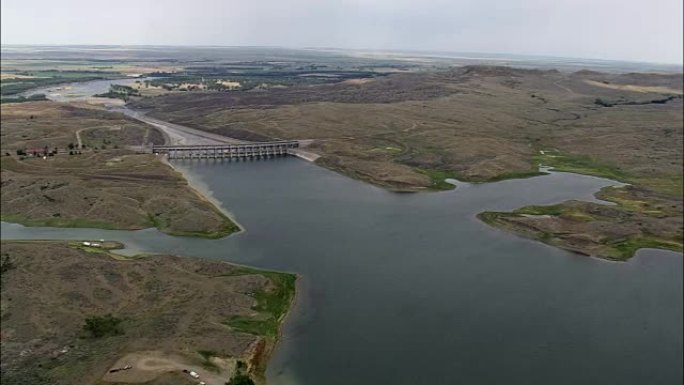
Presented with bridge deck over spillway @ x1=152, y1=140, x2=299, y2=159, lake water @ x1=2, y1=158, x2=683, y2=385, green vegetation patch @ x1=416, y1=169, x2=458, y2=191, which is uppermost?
bridge deck over spillway @ x1=152, y1=140, x2=299, y2=159

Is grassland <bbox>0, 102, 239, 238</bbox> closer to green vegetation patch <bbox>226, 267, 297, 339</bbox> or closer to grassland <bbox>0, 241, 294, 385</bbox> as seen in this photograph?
grassland <bbox>0, 241, 294, 385</bbox>

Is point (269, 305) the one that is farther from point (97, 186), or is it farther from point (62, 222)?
point (97, 186)

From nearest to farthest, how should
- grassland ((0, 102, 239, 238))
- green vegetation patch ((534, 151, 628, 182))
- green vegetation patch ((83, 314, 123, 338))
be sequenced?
green vegetation patch ((83, 314, 123, 338)), grassland ((0, 102, 239, 238)), green vegetation patch ((534, 151, 628, 182))

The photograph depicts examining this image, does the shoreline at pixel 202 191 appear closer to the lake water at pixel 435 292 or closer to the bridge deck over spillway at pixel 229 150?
the lake water at pixel 435 292

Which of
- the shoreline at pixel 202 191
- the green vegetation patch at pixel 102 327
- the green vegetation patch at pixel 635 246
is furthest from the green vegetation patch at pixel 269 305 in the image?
the green vegetation patch at pixel 635 246

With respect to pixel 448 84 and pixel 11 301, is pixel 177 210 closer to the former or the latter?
pixel 11 301

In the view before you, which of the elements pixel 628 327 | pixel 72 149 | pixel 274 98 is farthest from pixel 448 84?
pixel 628 327

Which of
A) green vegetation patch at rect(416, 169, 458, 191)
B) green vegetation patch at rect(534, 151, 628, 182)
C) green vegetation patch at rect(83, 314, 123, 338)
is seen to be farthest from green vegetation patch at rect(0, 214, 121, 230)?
green vegetation patch at rect(534, 151, 628, 182)
